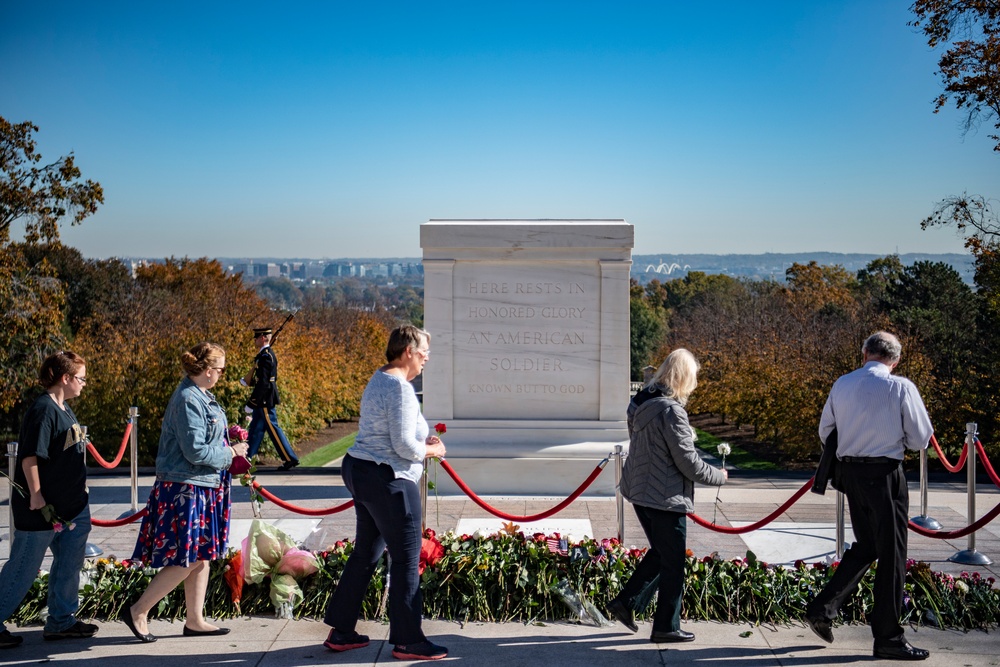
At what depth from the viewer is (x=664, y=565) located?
532 centimetres

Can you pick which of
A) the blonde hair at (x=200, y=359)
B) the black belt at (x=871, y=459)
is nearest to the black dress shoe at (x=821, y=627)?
the black belt at (x=871, y=459)

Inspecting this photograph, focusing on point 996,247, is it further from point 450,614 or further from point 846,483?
point 450,614

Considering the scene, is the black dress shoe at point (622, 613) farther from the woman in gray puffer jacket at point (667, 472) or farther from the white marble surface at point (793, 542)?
the white marble surface at point (793, 542)

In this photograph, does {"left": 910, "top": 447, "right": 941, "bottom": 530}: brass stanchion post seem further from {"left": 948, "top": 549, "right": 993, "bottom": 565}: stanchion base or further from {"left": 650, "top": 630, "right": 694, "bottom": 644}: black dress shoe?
{"left": 650, "top": 630, "right": 694, "bottom": 644}: black dress shoe

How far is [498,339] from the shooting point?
32.5 feet

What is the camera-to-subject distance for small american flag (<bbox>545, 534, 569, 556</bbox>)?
6.17m

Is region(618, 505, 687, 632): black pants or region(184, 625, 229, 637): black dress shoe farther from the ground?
region(618, 505, 687, 632): black pants

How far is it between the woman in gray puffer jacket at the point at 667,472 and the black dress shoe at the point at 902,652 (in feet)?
3.33

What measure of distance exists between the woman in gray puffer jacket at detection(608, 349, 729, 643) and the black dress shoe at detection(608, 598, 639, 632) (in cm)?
16

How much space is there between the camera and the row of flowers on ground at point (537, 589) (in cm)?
584

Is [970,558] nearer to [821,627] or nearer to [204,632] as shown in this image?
[821,627]

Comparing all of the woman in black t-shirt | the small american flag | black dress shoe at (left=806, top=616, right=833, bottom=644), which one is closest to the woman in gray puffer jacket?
black dress shoe at (left=806, top=616, right=833, bottom=644)

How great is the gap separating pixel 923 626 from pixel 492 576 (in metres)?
2.61

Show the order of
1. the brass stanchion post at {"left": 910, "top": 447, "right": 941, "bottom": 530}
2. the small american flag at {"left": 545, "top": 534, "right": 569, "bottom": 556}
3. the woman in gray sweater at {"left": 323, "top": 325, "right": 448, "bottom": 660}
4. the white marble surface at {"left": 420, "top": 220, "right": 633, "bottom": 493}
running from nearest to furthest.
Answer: the woman in gray sweater at {"left": 323, "top": 325, "right": 448, "bottom": 660}, the small american flag at {"left": 545, "top": 534, "right": 569, "bottom": 556}, the brass stanchion post at {"left": 910, "top": 447, "right": 941, "bottom": 530}, the white marble surface at {"left": 420, "top": 220, "right": 633, "bottom": 493}
